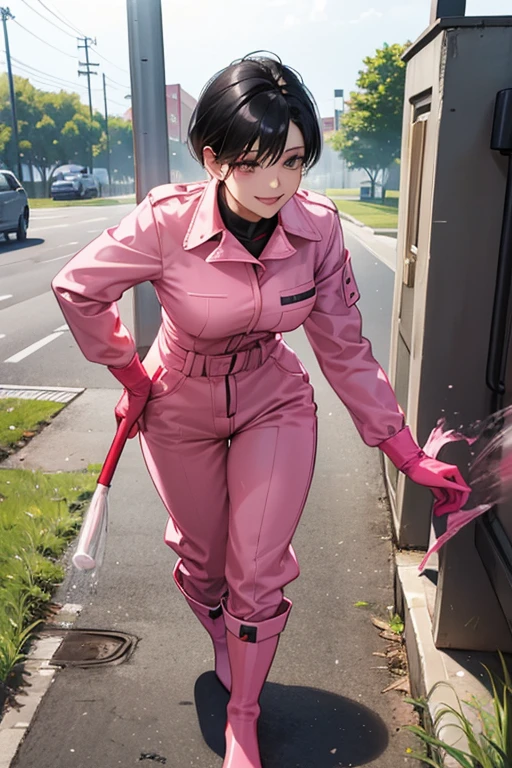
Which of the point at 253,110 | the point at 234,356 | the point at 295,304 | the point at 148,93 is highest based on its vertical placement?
the point at 148,93

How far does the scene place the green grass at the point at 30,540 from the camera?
3.32 m

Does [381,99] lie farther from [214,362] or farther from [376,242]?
[214,362]

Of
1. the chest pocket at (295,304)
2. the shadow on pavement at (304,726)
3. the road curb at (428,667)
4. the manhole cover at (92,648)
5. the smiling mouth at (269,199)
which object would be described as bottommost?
the manhole cover at (92,648)

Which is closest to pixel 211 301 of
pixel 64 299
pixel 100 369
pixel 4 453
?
pixel 64 299

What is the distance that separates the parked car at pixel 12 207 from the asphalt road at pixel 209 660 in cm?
1553

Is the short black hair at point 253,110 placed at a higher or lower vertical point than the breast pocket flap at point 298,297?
higher

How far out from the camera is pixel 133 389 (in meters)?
2.49

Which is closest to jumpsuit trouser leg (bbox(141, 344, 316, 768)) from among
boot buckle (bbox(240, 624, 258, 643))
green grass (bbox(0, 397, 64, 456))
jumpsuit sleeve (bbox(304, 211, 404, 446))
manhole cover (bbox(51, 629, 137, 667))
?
boot buckle (bbox(240, 624, 258, 643))

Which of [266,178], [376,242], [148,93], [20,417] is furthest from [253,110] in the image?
[376,242]

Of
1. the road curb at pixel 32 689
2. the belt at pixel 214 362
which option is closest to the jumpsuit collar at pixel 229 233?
the belt at pixel 214 362

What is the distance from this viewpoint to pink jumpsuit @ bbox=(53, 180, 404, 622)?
7.48 ft

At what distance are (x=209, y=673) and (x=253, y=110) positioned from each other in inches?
80.6

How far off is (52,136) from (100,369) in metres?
68.0

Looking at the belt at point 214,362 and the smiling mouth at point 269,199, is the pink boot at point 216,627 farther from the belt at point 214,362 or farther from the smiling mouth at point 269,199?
the smiling mouth at point 269,199
